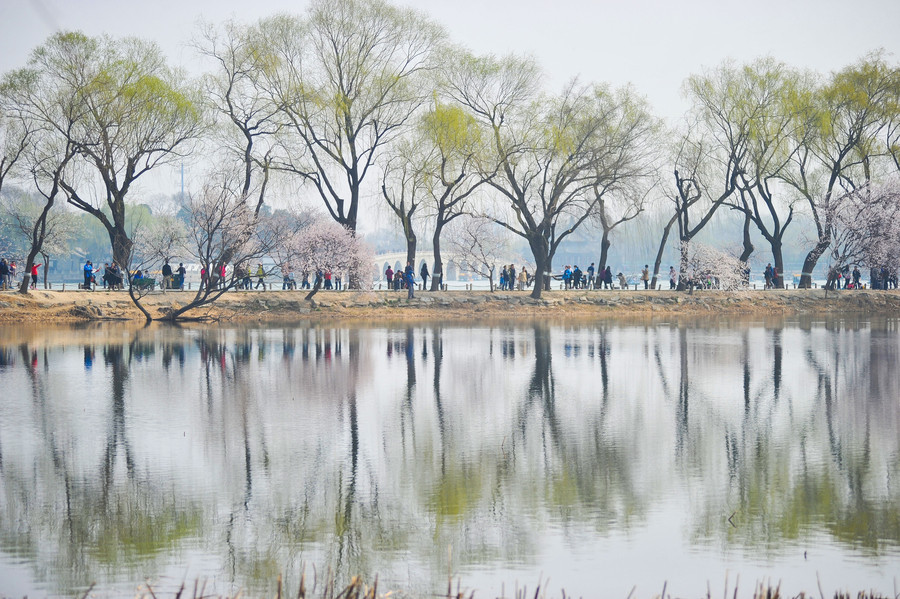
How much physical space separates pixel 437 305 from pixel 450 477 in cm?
3971

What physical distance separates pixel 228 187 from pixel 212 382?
2343 cm

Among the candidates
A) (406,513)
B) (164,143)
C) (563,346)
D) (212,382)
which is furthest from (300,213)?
(406,513)

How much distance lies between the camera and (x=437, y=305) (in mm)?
52281

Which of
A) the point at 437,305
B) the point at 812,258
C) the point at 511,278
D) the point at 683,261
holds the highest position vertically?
the point at 812,258

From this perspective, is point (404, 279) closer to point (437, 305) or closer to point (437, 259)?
point (437, 259)

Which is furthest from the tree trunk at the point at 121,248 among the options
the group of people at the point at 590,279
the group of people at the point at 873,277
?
the group of people at the point at 873,277

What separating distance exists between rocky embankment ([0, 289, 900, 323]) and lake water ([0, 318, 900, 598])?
66.3 ft

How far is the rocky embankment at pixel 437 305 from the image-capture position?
4488 centimetres

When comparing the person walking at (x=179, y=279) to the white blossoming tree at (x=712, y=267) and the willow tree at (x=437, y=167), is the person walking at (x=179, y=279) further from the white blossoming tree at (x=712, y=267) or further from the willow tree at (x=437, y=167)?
the white blossoming tree at (x=712, y=267)

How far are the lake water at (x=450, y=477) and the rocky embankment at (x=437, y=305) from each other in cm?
2021

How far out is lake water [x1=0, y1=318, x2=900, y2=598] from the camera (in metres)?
9.04

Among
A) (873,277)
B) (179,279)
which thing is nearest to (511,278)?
(179,279)

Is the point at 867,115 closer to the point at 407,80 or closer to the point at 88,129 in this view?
the point at 407,80

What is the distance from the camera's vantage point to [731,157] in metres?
53.5
